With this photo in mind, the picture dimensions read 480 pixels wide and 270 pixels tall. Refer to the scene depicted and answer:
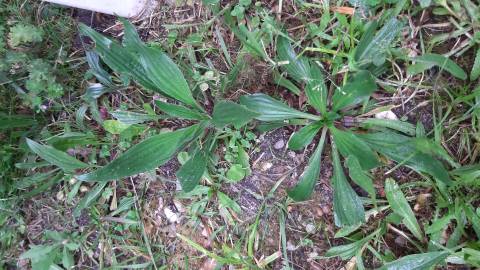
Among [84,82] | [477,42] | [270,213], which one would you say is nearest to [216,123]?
[270,213]

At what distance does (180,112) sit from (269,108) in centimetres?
34

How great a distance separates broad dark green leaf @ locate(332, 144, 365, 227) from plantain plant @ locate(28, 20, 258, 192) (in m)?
0.41

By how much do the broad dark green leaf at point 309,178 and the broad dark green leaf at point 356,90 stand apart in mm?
141

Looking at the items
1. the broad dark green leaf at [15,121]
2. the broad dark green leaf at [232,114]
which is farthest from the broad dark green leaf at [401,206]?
the broad dark green leaf at [15,121]

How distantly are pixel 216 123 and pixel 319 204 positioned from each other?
0.50 meters

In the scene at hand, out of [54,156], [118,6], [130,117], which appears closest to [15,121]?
[54,156]

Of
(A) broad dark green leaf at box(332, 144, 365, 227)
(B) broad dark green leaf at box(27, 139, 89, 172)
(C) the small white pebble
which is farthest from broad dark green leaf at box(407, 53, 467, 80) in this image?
(B) broad dark green leaf at box(27, 139, 89, 172)

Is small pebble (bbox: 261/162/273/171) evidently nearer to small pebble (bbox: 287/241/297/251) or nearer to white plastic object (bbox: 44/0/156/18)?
small pebble (bbox: 287/241/297/251)

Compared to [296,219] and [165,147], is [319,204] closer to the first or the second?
[296,219]

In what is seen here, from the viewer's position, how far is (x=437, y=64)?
161 cm

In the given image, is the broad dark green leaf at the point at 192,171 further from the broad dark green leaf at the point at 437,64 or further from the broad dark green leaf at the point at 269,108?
the broad dark green leaf at the point at 437,64

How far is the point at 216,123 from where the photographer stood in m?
1.67

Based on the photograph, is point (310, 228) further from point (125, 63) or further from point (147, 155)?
point (125, 63)

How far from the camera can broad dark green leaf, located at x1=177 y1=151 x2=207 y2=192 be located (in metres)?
1.72
